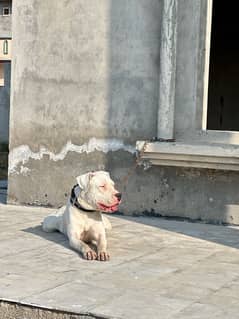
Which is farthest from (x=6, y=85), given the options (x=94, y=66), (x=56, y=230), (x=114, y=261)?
(x=114, y=261)

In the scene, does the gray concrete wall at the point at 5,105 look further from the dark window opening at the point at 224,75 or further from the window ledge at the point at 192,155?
the window ledge at the point at 192,155

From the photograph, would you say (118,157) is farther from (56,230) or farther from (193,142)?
(56,230)

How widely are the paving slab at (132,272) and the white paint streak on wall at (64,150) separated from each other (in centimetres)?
102

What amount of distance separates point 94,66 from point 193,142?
1477 millimetres

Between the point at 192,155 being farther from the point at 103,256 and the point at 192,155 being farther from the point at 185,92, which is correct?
the point at 103,256

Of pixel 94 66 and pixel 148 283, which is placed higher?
pixel 94 66

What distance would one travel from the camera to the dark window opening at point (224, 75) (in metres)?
→ 12.1

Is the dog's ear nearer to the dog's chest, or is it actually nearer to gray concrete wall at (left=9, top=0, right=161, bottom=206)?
the dog's chest

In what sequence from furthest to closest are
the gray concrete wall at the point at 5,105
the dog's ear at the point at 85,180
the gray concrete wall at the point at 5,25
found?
1. the gray concrete wall at the point at 5,25
2. the gray concrete wall at the point at 5,105
3. the dog's ear at the point at 85,180

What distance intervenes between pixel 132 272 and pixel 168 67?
286cm

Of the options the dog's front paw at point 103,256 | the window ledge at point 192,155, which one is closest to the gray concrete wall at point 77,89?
the window ledge at point 192,155

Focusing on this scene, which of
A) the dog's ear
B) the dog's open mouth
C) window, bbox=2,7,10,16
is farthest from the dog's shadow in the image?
window, bbox=2,7,10,16

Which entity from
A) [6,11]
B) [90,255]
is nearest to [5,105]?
[90,255]

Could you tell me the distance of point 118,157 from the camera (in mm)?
7438
